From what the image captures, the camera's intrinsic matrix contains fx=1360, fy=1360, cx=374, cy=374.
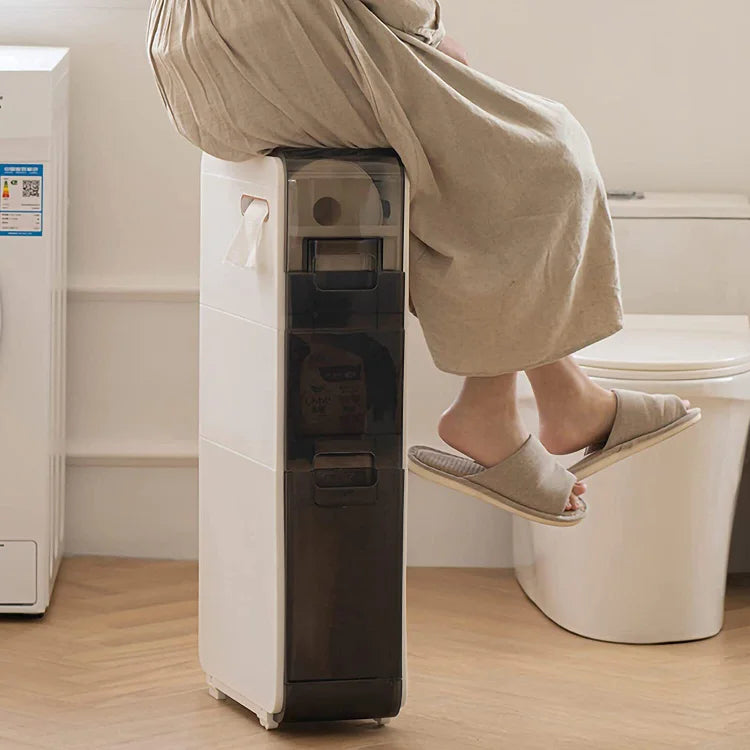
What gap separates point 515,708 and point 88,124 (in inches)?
57.5

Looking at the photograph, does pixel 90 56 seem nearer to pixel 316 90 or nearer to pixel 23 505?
pixel 23 505

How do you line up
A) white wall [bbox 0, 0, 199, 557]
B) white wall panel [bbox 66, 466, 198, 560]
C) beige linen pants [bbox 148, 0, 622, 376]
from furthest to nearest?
1. white wall panel [bbox 66, 466, 198, 560]
2. white wall [bbox 0, 0, 199, 557]
3. beige linen pants [bbox 148, 0, 622, 376]

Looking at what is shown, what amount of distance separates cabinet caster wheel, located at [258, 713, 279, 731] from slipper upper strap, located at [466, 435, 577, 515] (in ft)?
1.50

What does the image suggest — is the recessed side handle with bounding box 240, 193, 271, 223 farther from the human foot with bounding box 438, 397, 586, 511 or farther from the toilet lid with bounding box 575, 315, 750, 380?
the toilet lid with bounding box 575, 315, 750, 380

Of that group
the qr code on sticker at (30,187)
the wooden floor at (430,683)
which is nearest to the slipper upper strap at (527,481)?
the wooden floor at (430,683)

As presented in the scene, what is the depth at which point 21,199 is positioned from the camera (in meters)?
2.39

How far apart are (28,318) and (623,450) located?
1.09 meters

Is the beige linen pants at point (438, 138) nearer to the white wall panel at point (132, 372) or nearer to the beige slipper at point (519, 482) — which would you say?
the beige slipper at point (519, 482)

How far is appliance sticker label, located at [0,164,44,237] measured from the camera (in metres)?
2.38

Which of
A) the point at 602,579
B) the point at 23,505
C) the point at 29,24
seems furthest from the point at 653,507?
the point at 29,24

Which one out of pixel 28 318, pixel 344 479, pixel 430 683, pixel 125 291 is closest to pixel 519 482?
pixel 344 479

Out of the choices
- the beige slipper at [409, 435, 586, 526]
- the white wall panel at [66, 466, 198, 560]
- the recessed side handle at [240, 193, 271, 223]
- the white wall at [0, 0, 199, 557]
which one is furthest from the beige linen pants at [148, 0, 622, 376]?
the white wall panel at [66, 466, 198, 560]

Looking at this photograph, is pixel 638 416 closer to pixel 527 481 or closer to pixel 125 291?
pixel 527 481

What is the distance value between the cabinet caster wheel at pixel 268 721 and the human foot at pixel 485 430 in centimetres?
48
